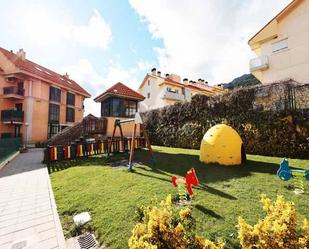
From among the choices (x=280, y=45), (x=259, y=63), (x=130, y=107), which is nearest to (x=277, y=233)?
(x=259, y=63)

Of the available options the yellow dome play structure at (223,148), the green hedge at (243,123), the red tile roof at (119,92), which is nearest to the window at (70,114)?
the red tile roof at (119,92)

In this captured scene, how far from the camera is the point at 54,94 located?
35.9 meters

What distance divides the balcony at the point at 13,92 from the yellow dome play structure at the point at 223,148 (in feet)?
103

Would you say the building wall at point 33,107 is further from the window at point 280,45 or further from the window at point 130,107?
the window at point 280,45

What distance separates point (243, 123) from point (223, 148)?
15.5 feet

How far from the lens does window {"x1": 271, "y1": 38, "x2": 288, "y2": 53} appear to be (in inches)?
787

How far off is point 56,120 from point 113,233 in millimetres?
35563

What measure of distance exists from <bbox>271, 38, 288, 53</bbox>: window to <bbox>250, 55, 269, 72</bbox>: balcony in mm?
1097

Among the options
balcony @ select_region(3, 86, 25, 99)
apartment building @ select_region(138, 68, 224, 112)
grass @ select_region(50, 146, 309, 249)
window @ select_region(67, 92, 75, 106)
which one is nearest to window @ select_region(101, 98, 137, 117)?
apartment building @ select_region(138, 68, 224, 112)

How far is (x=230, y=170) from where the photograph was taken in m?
8.56

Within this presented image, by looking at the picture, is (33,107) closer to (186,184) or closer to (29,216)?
(29,216)

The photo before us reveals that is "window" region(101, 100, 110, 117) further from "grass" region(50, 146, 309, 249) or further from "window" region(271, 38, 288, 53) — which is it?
"window" region(271, 38, 288, 53)

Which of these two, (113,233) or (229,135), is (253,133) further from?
(113,233)

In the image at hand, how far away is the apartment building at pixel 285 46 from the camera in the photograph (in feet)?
61.4
